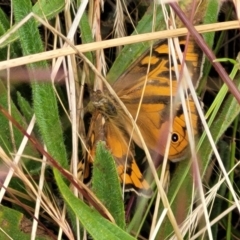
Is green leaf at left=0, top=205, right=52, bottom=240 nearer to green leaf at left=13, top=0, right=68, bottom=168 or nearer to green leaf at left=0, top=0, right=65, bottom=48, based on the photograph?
green leaf at left=13, top=0, right=68, bottom=168

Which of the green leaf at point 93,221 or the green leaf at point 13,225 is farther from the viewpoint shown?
the green leaf at point 13,225

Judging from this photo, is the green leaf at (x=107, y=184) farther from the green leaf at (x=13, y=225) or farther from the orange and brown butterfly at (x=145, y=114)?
the green leaf at (x=13, y=225)

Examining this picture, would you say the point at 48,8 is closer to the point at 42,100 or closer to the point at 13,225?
the point at 42,100

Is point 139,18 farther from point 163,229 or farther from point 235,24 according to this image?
point 163,229

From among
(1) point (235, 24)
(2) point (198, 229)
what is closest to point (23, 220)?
(2) point (198, 229)

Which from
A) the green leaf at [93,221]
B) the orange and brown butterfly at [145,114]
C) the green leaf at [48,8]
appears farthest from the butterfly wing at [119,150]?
the green leaf at [48,8]

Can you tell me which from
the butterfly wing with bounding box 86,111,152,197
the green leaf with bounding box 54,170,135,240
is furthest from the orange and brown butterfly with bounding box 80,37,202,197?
the green leaf with bounding box 54,170,135,240

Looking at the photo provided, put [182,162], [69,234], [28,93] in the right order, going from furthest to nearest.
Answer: [28,93], [182,162], [69,234]
